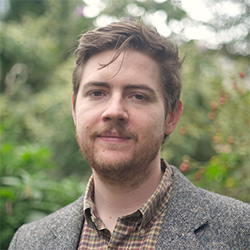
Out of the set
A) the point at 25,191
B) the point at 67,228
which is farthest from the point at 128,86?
the point at 25,191

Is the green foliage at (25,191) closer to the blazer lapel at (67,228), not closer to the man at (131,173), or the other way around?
the man at (131,173)

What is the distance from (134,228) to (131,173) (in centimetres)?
29

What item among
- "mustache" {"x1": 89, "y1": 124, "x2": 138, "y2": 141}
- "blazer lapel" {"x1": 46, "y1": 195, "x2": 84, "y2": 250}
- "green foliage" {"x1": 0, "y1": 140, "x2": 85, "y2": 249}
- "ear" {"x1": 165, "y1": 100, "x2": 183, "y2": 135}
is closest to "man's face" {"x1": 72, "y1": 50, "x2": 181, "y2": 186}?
"mustache" {"x1": 89, "y1": 124, "x2": 138, "y2": 141}

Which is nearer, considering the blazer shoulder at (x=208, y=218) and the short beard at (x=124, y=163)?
the blazer shoulder at (x=208, y=218)

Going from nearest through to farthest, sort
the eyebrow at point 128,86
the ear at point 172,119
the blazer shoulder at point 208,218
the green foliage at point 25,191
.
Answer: the blazer shoulder at point 208,218 < the eyebrow at point 128,86 < the ear at point 172,119 < the green foliage at point 25,191

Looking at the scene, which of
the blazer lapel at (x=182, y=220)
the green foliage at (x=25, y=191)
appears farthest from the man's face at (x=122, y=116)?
the green foliage at (x=25, y=191)

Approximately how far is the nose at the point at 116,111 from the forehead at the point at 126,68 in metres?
0.13

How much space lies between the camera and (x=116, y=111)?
4.89 feet

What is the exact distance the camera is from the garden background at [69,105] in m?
2.16

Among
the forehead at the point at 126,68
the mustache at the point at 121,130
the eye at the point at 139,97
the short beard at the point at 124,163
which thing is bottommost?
the short beard at the point at 124,163

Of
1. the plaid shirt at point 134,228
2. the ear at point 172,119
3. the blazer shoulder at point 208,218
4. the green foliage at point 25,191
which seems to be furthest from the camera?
the green foliage at point 25,191

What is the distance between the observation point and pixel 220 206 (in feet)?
4.87

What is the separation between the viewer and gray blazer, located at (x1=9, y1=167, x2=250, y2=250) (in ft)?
4.42

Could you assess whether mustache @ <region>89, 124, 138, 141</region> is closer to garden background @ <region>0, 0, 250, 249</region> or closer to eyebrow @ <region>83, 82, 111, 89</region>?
eyebrow @ <region>83, 82, 111, 89</region>
